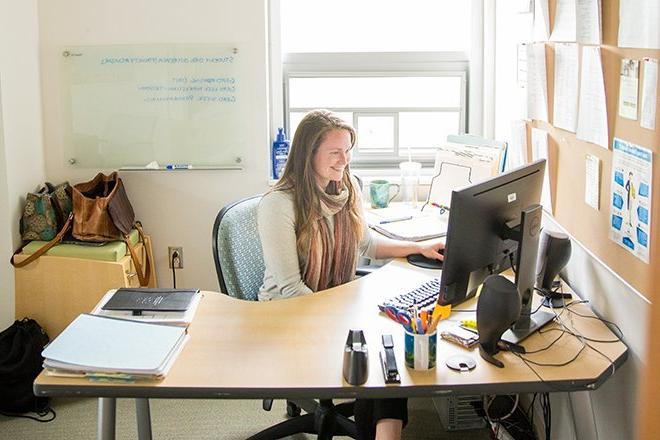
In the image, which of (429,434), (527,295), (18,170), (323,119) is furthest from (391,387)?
(18,170)

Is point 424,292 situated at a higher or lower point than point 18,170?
lower

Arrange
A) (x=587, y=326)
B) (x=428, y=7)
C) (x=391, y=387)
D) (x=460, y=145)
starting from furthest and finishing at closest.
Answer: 1. (x=428, y=7)
2. (x=460, y=145)
3. (x=587, y=326)
4. (x=391, y=387)

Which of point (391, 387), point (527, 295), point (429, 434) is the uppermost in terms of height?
point (527, 295)

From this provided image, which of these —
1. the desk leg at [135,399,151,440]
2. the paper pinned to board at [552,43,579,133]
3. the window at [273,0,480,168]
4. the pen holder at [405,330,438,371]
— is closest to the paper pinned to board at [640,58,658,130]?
the paper pinned to board at [552,43,579,133]

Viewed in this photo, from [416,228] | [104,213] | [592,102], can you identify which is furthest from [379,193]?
[592,102]

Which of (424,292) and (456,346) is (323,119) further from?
(456,346)

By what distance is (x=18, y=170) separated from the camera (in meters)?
3.58

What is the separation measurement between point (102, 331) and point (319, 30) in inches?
88.5

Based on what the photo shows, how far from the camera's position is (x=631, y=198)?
2143 mm

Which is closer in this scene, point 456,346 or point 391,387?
point 391,387

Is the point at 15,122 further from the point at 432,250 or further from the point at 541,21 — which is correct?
the point at 541,21

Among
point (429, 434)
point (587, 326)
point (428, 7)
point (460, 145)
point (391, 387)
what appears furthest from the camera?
point (428, 7)

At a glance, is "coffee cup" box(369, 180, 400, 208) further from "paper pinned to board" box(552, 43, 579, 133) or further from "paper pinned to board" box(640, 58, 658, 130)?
"paper pinned to board" box(640, 58, 658, 130)

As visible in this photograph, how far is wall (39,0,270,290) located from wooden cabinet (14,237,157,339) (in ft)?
1.42
